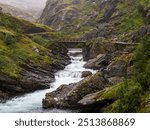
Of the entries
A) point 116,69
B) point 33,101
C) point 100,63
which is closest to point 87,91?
point 33,101

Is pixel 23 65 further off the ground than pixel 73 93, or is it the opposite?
pixel 23 65

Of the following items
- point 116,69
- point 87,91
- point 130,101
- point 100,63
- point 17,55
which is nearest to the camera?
point 130,101

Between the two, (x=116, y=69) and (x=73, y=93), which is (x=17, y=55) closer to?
(x=116, y=69)

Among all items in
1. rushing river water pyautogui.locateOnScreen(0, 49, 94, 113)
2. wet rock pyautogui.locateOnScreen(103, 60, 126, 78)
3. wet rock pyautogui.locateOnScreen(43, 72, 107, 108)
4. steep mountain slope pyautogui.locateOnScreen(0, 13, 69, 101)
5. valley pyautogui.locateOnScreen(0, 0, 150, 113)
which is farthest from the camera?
steep mountain slope pyautogui.locateOnScreen(0, 13, 69, 101)

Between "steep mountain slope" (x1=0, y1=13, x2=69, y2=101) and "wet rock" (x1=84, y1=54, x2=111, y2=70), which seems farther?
"wet rock" (x1=84, y1=54, x2=111, y2=70)

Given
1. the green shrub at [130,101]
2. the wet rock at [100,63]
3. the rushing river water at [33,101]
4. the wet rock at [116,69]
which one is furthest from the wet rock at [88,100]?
the wet rock at [100,63]

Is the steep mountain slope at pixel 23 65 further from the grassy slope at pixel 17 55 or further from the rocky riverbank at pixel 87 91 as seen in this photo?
the rocky riverbank at pixel 87 91

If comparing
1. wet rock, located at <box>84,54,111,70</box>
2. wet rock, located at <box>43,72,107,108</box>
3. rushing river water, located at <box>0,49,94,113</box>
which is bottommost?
rushing river water, located at <box>0,49,94,113</box>

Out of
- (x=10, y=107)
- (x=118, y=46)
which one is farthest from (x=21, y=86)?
(x=118, y=46)

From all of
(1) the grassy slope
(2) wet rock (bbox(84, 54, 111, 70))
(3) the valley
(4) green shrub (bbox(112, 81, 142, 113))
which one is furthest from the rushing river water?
(4) green shrub (bbox(112, 81, 142, 113))

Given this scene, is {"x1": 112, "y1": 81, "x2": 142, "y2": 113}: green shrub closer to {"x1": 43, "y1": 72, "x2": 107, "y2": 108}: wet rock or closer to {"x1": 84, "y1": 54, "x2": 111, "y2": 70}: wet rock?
{"x1": 43, "y1": 72, "x2": 107, "y2": 108}: wet rock
